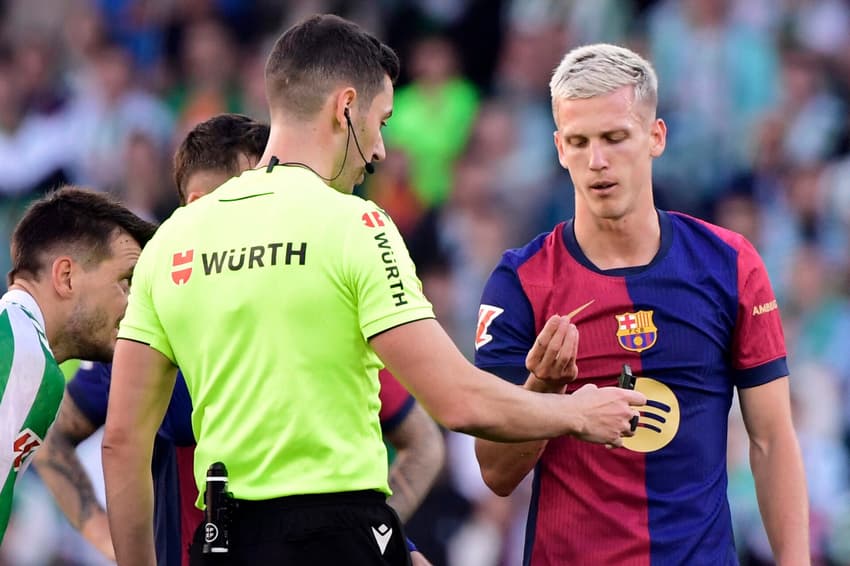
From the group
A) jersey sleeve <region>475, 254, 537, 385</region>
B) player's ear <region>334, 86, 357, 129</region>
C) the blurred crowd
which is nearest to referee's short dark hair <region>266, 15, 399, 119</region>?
player's ear <region>334, 86, 357, 129</region>

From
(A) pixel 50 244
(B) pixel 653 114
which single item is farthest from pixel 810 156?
(A) pixel 50 244

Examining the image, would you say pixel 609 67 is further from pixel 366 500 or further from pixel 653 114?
pixel 366 500

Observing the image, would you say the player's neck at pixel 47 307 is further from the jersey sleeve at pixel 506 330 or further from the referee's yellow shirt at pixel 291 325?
the jersey sleeve at pixel 506 330

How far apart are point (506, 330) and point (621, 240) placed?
48cm

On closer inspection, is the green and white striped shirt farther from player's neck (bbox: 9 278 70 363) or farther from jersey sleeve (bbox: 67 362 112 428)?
jersey sleeve (bbox: 67 362 112 428)

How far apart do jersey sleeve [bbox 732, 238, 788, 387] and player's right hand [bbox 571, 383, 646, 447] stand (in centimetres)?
55

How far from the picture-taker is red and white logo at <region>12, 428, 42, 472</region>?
4.55 meters

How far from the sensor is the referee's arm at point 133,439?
4.22 metres

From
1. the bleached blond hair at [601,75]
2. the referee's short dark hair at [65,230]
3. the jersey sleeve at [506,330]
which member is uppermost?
the bleached blond hair at [601,75]

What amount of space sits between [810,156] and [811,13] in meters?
1.26

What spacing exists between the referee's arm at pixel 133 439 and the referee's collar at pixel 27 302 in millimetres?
589

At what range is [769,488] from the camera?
4.60 meters

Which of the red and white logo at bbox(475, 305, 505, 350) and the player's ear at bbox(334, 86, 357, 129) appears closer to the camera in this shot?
the player's ear at bbox(334, 86, 357, 129)

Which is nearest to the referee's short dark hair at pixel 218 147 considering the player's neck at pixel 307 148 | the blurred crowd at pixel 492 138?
the player's neck at pixel 307 148
